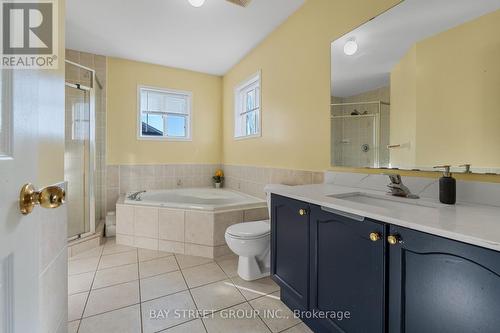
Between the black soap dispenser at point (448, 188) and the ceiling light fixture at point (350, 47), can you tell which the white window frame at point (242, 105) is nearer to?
the ceiling light fixture at point (350, 47)

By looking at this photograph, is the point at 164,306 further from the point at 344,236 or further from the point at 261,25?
the point at 261,25

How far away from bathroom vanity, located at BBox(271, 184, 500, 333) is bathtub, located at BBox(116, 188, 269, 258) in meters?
1.09

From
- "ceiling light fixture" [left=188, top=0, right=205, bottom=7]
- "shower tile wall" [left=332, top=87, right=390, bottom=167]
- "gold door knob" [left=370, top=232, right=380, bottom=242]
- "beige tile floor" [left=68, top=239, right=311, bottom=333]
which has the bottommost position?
"beige tile floor" [left=68, top=239, right=311, bottom=333]

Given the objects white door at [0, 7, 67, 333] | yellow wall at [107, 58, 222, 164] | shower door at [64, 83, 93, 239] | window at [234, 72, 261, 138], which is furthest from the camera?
yellow wall at [107, 58, 222, 164]

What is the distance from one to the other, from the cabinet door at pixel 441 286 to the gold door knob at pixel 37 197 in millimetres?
1104

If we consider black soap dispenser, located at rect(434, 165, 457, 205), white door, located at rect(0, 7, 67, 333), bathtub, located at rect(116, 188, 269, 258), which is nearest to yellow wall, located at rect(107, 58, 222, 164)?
bathtub, located at rect(116, 188, 269, 258)

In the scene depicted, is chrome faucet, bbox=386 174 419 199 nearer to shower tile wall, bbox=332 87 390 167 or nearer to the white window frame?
shower tile wall, bbox=332 87 390 167

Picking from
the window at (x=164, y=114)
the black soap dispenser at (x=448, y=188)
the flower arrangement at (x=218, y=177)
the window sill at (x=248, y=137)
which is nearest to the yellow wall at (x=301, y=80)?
the window sill at (x=248, y=137)

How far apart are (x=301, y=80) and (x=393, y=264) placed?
6.05 ft

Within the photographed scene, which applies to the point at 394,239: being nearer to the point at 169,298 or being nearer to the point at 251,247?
the point at 251,247

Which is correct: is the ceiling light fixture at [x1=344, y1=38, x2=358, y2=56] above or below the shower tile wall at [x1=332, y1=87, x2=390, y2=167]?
above

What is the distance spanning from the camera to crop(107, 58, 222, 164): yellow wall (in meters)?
3.43

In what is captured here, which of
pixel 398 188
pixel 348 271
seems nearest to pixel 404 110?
pixel 398 188

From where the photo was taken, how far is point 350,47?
1.79 meters
